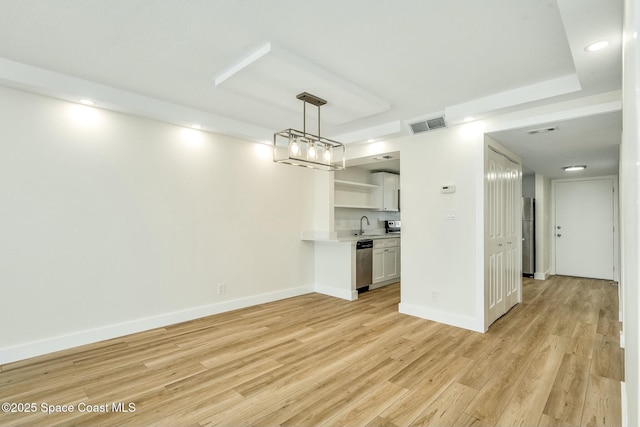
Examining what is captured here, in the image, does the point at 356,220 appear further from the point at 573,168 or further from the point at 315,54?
the point at 315,54

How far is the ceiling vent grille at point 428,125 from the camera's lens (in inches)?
153

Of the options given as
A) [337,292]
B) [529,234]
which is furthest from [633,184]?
[529,234]

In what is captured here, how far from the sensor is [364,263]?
17.7 feet

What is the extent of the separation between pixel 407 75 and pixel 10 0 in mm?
2915

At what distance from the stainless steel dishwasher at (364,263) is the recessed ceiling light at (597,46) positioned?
3708 mm

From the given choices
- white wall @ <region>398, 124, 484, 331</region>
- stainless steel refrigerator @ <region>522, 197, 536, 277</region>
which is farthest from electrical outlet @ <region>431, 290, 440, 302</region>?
stainless steel refrigerator @ <region>522, 197, 536, 277</region>

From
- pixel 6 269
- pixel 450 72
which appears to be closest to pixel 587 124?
pixel 450 72

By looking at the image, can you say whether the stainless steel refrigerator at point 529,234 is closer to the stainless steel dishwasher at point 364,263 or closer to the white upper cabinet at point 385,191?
the white upper cabinet at point 385,191

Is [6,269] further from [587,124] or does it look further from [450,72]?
[587,124]

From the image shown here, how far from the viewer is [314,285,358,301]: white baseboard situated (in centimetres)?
504

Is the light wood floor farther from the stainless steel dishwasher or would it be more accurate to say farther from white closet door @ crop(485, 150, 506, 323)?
the stainless steel dishwasher

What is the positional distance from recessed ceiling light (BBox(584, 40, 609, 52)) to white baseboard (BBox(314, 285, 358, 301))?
4018 mm

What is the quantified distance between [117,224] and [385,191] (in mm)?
4964

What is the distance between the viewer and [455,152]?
12.7ft
